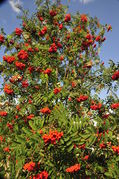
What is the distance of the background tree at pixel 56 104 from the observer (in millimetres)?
4793

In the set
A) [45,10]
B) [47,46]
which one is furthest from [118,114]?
[45,10]

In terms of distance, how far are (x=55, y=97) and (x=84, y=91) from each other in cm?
178

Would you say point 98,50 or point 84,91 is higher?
point 98,50

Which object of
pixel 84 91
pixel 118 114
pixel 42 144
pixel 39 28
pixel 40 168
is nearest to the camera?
pixel 42 144

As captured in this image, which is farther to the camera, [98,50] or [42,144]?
[98,50]

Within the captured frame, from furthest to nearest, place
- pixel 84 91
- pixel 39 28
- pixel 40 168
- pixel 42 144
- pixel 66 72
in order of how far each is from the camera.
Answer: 1. pixel 66 72
2. pixel 39 28
3. pixel 84 91
4. pixel 40 168
5. pixel 42 144

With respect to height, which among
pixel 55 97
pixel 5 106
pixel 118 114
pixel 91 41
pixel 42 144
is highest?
pixel 91 41

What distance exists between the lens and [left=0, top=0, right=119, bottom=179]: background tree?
479 cm

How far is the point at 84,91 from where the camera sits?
8.11 metres

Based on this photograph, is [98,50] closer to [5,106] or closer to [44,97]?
[44,97]

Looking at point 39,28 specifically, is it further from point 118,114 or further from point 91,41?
point 118,114

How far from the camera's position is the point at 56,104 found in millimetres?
6711

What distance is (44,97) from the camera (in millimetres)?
6641

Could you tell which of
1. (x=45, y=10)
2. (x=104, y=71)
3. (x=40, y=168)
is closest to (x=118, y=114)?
(x=40, y=168)
